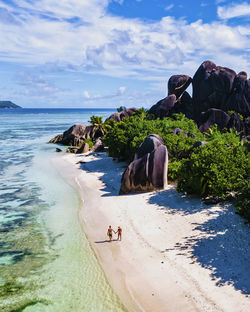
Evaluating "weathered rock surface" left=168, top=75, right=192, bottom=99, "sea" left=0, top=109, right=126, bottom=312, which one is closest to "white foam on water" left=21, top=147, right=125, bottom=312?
"sea" left=0, top=109, right=126, bottom=312

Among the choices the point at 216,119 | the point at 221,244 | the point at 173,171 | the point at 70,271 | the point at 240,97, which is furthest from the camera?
the point at 240,97

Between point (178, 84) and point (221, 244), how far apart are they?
49.5m

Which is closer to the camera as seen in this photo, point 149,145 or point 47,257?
point 47,257

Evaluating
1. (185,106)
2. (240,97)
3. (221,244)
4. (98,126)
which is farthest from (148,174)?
(98,126)

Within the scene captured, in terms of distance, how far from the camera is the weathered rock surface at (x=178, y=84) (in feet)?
200

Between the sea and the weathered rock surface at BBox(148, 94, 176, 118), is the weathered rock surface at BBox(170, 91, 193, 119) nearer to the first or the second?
the weathered rock surface at BBox(148, 94, 176, 118)

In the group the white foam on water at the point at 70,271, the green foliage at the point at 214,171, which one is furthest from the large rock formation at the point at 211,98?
the white foam on water at the point at 70,271

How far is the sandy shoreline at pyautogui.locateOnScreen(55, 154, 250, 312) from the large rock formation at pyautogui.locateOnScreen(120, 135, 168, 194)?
3.04ft

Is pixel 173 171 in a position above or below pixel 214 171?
below

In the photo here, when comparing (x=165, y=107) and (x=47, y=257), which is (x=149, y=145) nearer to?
(x=47, y=257)

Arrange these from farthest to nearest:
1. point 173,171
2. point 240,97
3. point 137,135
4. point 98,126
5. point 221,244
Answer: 1. point 98,126
2. point 240,97
3. point 137,135
4. point 173,171
5. point 221,244

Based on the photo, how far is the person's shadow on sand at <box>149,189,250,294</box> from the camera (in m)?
13.8

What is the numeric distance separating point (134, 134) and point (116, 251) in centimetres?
2224

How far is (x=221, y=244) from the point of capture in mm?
16219
